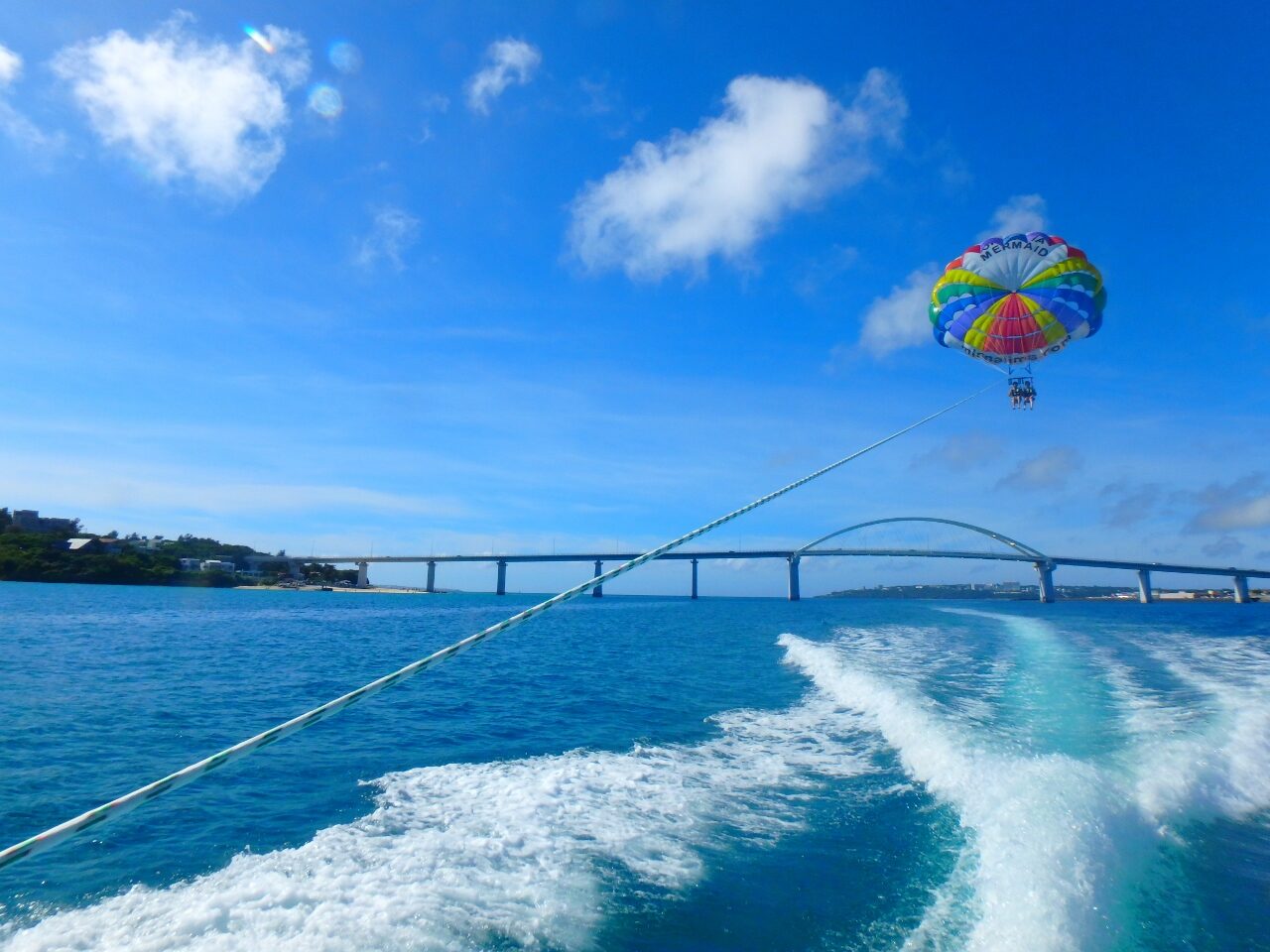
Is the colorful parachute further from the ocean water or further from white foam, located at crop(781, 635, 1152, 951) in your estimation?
white foam, located at crop(781, 635, 1152, 951)

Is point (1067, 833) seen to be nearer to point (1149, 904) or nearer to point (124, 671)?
point (1149, 904)

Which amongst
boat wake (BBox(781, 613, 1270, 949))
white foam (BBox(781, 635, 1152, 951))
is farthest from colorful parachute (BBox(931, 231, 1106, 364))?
white foam (BBox(781, 635, 1152, 951))

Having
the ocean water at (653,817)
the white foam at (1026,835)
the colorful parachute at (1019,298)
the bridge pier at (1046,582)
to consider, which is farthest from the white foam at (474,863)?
the bridge pier at (1046,582)

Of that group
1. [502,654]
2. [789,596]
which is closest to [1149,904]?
[502,654]

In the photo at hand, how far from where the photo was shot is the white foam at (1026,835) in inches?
229

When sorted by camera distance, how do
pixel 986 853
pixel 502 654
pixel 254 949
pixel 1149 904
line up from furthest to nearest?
pixel 502 654 < pixel 986 853 < pixel 1149 904 < pixel 254 949

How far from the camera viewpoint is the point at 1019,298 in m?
18.8

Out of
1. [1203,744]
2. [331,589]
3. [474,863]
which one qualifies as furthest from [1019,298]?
[331,589]

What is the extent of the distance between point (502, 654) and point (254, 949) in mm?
21241

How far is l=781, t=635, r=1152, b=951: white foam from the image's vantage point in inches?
229

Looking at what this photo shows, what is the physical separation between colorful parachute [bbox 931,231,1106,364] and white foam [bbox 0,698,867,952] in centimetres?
1361

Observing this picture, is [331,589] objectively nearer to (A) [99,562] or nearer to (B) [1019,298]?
(A) [99,562]

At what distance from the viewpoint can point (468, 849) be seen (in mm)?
7312

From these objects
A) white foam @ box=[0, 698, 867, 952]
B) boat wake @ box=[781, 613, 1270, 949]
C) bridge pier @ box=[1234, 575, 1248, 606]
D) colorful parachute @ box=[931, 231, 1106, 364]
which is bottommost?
white foam @ box=[0, 698, 867, 952]
